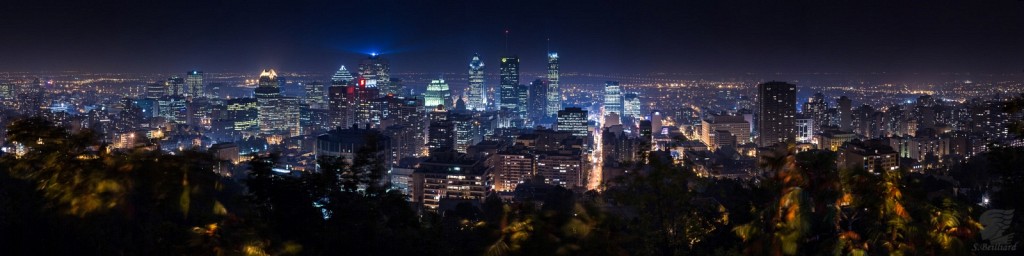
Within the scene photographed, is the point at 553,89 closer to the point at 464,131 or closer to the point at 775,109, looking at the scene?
the point at 464,131

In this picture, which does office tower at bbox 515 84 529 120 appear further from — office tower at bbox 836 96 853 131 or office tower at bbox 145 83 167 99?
office tower at bbox 145 83 167 99

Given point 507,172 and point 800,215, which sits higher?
point 800,215

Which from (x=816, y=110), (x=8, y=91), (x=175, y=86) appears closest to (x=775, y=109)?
(x=816, y=110)

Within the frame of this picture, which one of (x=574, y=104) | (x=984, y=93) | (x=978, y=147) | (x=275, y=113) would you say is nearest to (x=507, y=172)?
(x=978, y=147)

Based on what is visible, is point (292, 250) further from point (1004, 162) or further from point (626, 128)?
point (626, 128)

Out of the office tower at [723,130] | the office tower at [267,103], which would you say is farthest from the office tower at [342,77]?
the office tower at [723,130]

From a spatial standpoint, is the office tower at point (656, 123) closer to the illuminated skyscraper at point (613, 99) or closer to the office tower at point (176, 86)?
the illuminated skyscraper at point (613, 99)
